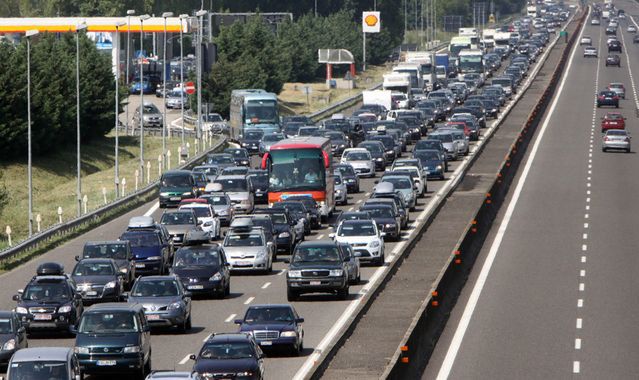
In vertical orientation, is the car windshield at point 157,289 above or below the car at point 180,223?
above

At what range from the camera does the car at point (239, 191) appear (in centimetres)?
6912

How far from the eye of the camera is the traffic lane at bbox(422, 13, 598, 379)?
38.5 m

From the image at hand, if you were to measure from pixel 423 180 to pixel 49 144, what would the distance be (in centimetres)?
3185

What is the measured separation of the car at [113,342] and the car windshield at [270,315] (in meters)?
2.90

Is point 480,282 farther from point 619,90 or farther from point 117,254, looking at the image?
point 619,90

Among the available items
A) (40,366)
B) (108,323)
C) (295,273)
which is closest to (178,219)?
(295,273)

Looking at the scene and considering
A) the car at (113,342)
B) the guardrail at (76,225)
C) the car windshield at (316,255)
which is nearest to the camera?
the car at (113,342)

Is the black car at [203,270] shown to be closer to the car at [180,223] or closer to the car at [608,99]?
the car at [180,223]

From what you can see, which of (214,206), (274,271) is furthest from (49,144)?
(274,271)

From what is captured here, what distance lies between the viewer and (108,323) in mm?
35656

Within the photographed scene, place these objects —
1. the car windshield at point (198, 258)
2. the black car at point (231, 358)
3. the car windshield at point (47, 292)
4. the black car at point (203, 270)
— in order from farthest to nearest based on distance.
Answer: the car windshield at point (198, 258)
the black car at point (203, 270)
the car windshield at point (47, 292)
the black car at point (231, 358)

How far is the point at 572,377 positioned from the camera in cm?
3650

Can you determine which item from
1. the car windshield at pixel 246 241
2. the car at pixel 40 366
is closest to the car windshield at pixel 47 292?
the car at pixel 40 366

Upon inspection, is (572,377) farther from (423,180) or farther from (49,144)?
(49,144)
